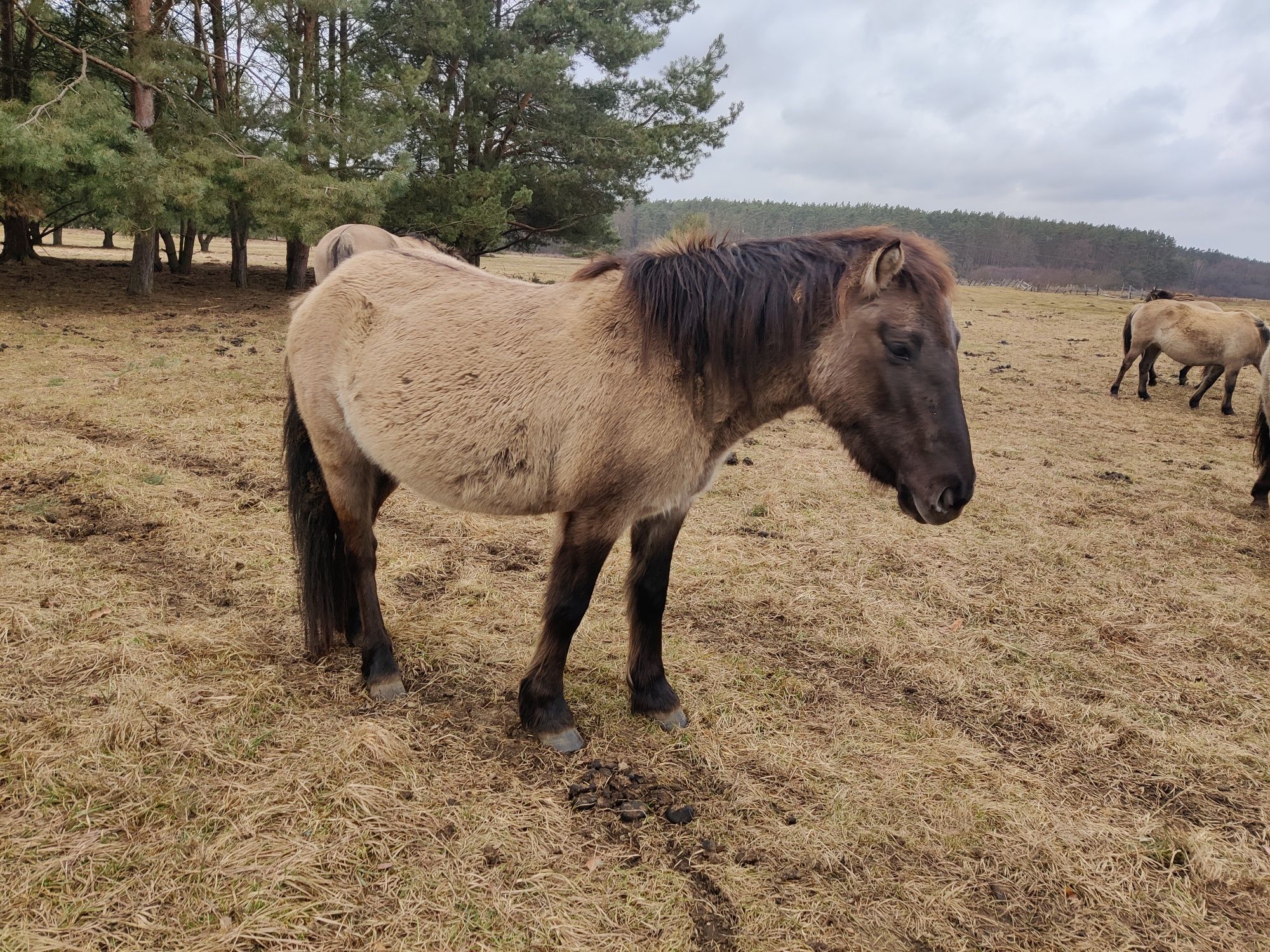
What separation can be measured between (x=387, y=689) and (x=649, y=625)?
53.7 inches

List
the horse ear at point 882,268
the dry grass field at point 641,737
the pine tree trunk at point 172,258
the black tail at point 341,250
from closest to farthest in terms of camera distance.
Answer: the dry grass field at point 641,737 → the horse ear at point 882,268 → the black tail at point 341,250 → the pine tree trunk at point 172,258

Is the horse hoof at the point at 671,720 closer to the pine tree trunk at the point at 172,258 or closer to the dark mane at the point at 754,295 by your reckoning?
the dark mane at the point at 754,295

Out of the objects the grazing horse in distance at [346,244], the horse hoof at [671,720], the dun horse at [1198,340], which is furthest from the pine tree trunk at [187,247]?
the dun horse at [1198,340]

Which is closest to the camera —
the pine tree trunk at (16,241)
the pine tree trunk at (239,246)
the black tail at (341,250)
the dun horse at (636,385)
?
the dun horse at (636,385)

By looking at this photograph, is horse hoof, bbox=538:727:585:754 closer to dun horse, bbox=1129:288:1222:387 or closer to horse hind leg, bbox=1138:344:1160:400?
horse hind leg, bbox=1138:344:1160:400

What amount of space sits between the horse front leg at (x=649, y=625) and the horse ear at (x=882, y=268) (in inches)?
55.3

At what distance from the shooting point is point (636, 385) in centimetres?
282

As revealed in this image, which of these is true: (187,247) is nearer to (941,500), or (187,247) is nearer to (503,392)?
(503,392)

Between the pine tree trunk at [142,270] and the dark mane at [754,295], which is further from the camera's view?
the pine tree trunk at [142,270]

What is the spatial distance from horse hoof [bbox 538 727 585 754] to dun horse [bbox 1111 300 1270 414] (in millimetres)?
14495

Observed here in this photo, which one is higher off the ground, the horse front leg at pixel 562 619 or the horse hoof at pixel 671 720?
the horse front leg at pixel 562 619

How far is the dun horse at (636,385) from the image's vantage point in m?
2.71

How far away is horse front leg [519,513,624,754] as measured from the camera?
9.59ft

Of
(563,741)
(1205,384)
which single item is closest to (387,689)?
(563,741)
